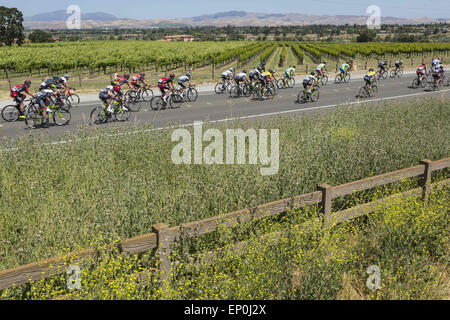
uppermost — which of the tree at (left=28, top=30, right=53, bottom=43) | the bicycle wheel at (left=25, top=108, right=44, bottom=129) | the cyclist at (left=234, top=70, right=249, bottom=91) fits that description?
the tree at (left=28, top=30, right=53, bottom=43)

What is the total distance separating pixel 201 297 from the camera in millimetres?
4164

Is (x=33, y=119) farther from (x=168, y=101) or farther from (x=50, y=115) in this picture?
(x=168, y=101)

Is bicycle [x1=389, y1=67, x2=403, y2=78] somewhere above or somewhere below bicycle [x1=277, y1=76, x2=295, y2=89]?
above

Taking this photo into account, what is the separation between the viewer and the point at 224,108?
19922 mm

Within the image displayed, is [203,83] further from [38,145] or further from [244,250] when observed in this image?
[244,250]

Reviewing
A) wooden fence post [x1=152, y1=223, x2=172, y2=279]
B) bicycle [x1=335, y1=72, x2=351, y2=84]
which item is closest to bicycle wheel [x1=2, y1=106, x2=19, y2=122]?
wooden fence post [x1=152, y1=223, x2=172, y2=279]

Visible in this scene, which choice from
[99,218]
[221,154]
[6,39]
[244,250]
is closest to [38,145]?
[221,154]

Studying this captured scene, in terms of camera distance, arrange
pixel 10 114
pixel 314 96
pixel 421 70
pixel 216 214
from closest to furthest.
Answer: pixel 216 214, pixel 10 114, pixel 314 96, pixel 421 70

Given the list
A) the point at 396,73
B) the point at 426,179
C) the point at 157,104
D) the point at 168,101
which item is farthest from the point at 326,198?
the point at 396,73

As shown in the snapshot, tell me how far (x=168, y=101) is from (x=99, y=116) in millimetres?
5591

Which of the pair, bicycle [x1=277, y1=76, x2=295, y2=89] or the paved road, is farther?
bicycle [x1=277, y1=76, x2=295, y2=89]

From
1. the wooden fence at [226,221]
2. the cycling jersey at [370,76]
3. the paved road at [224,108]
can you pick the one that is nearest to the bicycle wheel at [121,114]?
the paved road at [224,108]

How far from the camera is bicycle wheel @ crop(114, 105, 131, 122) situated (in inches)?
640

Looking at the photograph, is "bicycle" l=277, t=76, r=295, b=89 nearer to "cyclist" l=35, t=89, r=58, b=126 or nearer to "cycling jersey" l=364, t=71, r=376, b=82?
"cycling jersey" l=364, t=71, r=376, b=82
